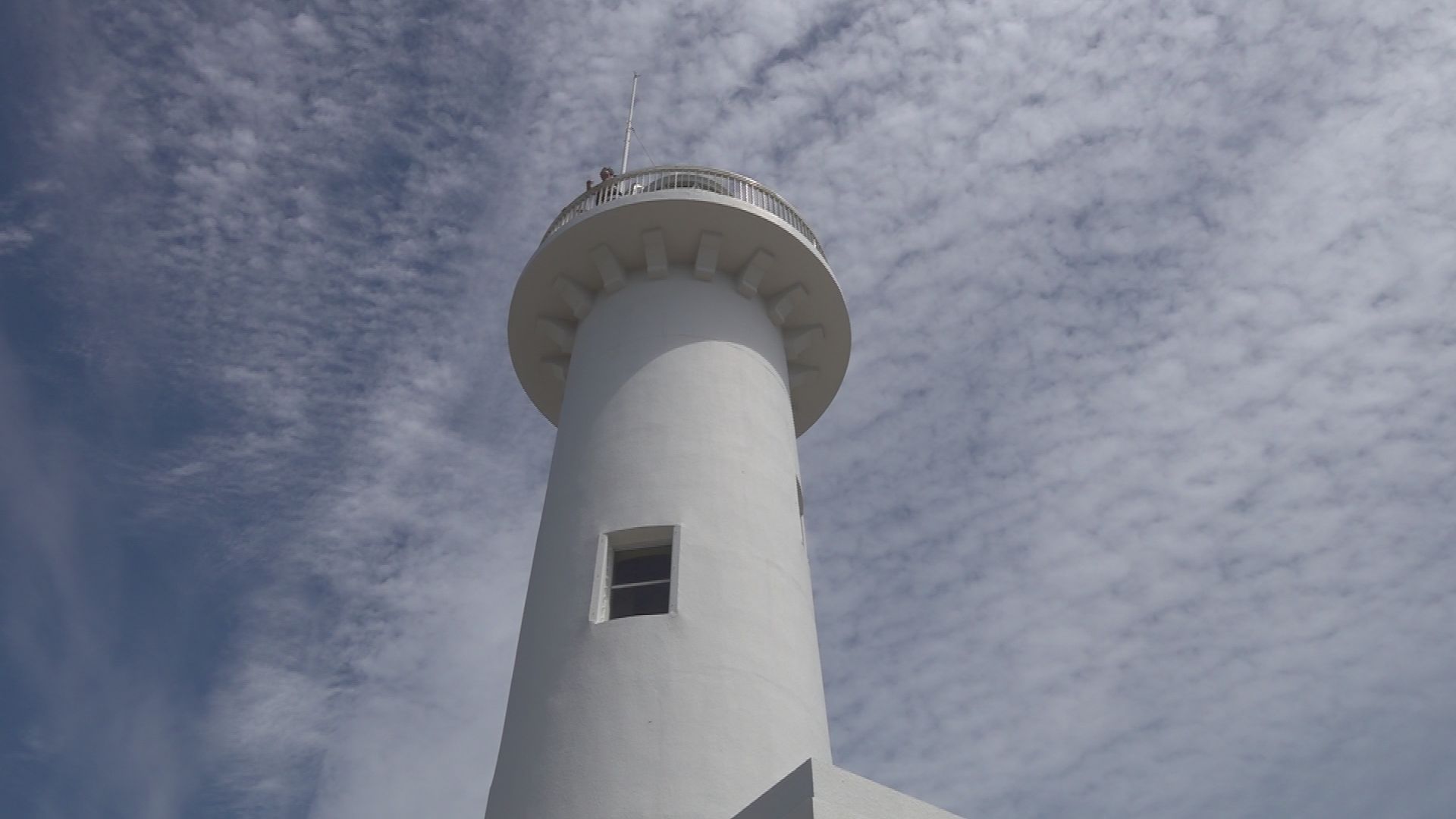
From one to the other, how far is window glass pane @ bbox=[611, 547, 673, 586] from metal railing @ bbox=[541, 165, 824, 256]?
6.08 meters

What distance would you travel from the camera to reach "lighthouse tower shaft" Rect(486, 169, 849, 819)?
1046cm

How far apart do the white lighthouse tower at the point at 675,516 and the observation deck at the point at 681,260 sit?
0.03 metres

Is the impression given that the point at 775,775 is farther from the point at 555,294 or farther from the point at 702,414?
the point at 555,294

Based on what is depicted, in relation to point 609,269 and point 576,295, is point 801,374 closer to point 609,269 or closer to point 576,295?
point 609,269

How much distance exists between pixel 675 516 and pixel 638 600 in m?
1.02

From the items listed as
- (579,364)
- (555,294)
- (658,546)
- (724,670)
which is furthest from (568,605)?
(555,294)

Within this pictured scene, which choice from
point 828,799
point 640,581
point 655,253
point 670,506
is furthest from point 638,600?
point 655,253

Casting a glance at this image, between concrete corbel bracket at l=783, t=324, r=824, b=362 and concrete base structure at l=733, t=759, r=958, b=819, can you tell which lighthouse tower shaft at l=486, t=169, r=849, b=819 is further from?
concrete base structure at l=733, t=759, r=958, b=819

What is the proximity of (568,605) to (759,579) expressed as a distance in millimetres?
2115

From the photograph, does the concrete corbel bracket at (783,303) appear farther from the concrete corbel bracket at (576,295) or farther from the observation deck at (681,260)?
the concrete corbel bracket at (576,295)

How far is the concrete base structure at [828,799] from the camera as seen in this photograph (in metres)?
7.60

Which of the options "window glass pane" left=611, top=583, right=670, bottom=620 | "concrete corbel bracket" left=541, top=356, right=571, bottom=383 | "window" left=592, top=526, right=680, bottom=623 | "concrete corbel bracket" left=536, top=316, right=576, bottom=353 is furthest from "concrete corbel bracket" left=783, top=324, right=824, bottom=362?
"window glass pane" left=611, top=583, right=670, bottom=620

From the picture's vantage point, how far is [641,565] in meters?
12.3

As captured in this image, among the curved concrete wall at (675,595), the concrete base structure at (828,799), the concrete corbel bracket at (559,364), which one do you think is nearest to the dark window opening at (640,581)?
the curved concrete wall at (675,595)
